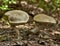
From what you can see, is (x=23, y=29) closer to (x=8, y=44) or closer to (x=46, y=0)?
(x=8, y=44)

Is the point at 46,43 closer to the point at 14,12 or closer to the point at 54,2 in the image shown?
the point at 14,12

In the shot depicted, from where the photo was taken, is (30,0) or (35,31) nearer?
(35,31)

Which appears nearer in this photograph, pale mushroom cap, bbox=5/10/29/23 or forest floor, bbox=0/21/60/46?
pale mushroom cap, bbox=5/10/29/23


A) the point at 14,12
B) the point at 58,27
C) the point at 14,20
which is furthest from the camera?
the point at 58,27

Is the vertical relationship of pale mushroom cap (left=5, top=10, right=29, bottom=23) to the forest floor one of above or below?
above

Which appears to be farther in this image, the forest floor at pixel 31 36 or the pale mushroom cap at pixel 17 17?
the forest floor at pixel 31 36

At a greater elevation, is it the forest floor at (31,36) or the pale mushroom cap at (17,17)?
the pale mushroom cap at (17,17)

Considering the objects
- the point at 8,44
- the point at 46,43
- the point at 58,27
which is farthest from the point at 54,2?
the point at 8,44

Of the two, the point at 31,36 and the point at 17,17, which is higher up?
the point at 17,17

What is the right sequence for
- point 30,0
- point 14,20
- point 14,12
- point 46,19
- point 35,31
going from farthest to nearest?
point 30,0 < point 35,31 < point 46,19 < point 14,12 < point 14,20

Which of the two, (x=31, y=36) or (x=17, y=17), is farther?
(x=31, y=36)

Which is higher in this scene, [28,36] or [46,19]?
[46,19]
